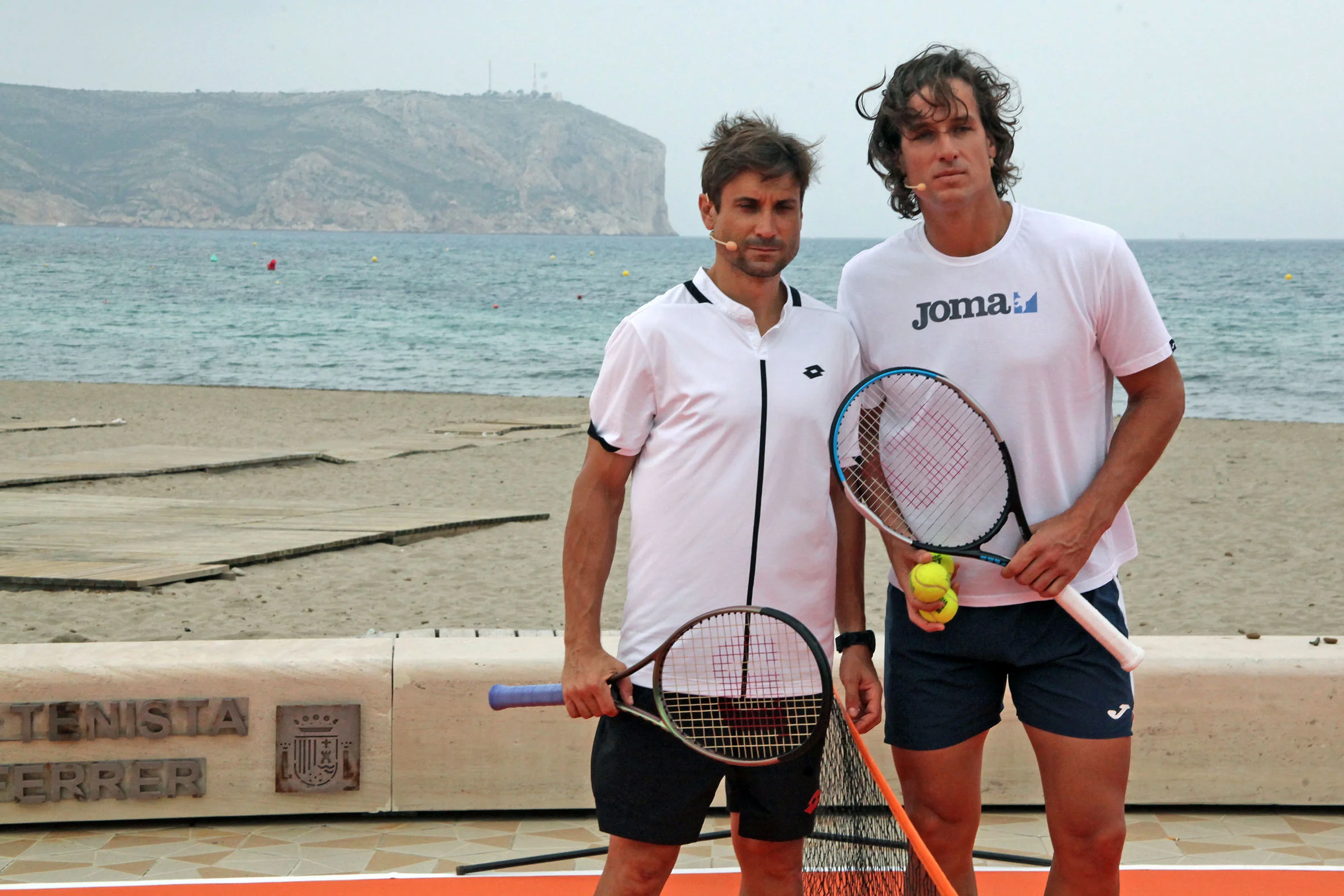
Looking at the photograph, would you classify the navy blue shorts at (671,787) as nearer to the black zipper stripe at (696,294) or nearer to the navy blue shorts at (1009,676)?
the navy blue shorts at (1009,676)

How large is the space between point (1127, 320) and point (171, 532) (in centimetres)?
781

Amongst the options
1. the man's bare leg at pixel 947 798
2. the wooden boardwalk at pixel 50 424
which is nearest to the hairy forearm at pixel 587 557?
the man's bare leg at pixel 947 798

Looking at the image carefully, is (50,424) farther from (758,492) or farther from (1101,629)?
(1101,629)

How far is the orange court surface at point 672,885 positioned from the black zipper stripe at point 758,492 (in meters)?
1.60

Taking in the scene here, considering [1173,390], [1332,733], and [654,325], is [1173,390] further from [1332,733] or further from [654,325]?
[1332,733]

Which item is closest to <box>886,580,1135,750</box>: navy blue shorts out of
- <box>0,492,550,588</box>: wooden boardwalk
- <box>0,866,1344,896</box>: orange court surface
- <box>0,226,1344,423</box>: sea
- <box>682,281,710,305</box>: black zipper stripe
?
<box>682,281,710,305</box>: black zipper stripe

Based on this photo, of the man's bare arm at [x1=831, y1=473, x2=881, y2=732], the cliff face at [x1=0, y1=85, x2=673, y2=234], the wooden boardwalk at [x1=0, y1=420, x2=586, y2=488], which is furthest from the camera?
the cliff face at [x1=0, y1=85, x2=673, y2=234]

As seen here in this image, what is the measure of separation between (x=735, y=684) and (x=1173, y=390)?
1.12 meters

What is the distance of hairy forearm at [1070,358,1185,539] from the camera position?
2643 mm

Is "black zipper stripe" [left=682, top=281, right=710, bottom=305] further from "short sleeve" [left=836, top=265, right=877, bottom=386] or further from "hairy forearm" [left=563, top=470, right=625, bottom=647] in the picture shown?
"hairy forearm" [left=563, top=470, right=625, bottom=647]

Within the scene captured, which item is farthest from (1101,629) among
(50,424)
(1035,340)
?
(50,424)

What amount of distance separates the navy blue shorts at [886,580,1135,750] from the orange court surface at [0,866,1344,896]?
1.32 m

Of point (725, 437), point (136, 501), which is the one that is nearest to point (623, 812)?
point (725, 437)

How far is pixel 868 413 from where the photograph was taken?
285cm
